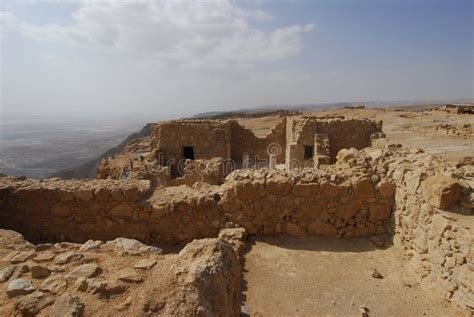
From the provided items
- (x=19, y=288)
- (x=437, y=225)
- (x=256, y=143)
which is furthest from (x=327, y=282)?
(x=256, y=143)

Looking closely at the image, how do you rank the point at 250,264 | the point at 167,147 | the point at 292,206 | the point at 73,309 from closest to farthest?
the point at 73,309 < the point at 250,264 < the point at 292,206 < the point at 167,147

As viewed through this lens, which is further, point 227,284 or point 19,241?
point 19,241

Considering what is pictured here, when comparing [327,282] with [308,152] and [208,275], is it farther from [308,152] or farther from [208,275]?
[308,152]

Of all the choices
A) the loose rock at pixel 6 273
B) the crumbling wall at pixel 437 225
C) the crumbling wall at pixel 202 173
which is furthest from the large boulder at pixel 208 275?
the crumbling wall at pixel 202 173

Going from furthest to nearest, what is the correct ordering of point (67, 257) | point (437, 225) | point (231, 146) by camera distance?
point (231, 146), point (437, 225), point (67, 257)

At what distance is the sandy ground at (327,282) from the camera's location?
4.13m

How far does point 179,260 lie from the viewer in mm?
3051

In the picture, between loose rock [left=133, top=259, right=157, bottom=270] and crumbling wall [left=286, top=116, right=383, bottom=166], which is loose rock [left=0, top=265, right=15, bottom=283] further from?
crumbling wall [left=286, top=116, right=383, bottom=166]

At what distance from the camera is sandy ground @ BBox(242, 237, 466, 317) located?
413 centimetres

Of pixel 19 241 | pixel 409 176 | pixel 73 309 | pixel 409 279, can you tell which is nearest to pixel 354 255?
pixel 409 279

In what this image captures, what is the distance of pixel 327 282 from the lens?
469cm

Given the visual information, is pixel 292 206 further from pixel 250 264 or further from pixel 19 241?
pixel 19 241

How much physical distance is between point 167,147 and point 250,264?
41.1 ft

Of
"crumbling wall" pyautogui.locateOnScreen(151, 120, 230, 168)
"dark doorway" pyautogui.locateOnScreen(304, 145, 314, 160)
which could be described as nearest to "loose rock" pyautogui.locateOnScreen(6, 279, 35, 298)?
"dark doorway" pyautogui.locateOnScreen(304, 145, 314, 160)
